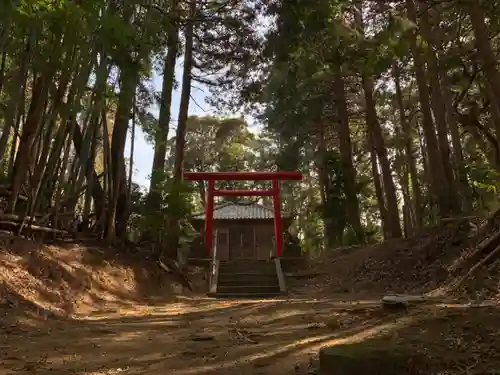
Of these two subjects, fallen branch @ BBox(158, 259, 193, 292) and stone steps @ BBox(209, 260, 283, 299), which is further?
stone steps @ BBox(209, 260, 283, 299)

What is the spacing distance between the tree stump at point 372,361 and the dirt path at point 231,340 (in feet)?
0.48

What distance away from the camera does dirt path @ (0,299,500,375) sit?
3076 mm

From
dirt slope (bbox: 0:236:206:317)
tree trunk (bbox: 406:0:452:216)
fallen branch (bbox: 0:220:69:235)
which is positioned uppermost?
tree trunk (bbox: 406:0:452:216)

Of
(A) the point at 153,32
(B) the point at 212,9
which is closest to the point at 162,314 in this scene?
(A) the point at 153,32

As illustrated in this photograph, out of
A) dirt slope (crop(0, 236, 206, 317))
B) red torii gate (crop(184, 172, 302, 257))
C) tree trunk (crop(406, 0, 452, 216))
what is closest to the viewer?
dirt slope (crop(0, 236, 206, 317))

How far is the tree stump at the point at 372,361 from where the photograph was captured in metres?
2.51

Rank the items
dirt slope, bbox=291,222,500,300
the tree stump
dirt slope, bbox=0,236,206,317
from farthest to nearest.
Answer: dirt slope, bbox=291,222,500,300
dirt slope, bbox=0,236,206,317
the tree stump

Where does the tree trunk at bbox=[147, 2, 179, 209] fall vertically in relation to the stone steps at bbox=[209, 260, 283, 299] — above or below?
above

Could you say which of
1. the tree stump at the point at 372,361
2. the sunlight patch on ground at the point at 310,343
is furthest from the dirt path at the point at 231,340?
the tree stump at the point at 372,361

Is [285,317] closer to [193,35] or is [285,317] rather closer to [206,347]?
[206,347]

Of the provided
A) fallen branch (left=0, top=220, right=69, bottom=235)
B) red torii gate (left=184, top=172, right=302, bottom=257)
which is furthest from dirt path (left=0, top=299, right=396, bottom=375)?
red torii gate (left=184, top=172, right=302, bottom=257)

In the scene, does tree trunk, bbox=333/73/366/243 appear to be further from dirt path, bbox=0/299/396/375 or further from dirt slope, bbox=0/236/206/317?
dirt path, bbox=0/299/396/375

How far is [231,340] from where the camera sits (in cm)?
406

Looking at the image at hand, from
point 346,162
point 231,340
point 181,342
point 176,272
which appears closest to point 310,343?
point 231,340
